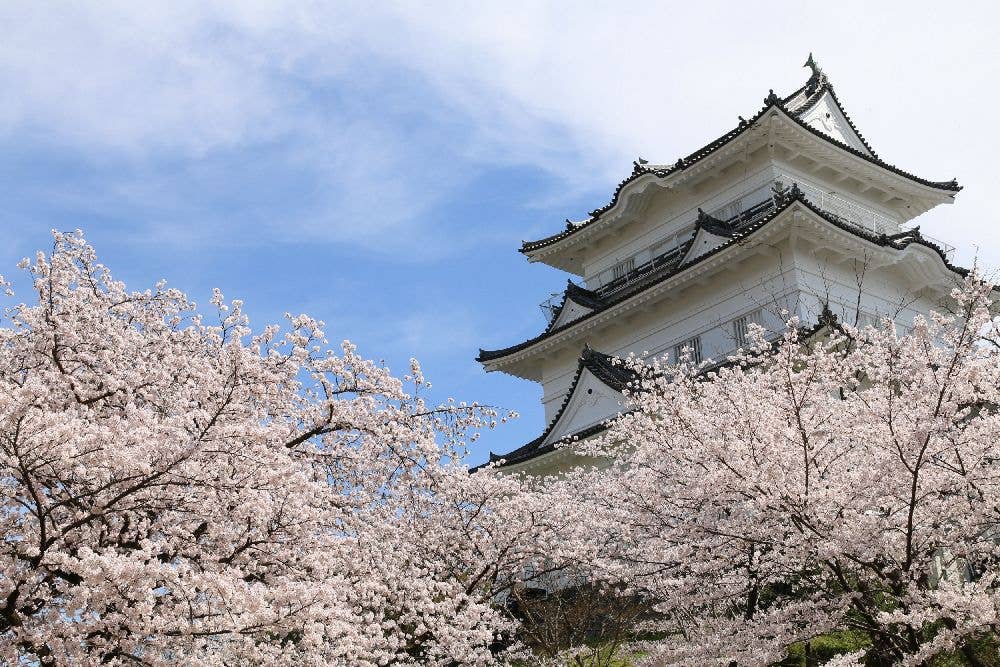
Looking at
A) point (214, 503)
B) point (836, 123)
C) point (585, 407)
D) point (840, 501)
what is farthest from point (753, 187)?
point (214, 503)

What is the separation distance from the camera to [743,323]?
22.2 metres

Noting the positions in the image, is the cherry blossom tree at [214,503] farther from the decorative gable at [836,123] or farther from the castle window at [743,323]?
the decorative gable at [836,123]

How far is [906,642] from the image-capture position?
8.02 metres

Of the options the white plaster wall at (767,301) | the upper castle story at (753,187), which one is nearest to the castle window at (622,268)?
the upper castle story at (753,187)

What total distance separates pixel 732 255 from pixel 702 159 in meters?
4.38

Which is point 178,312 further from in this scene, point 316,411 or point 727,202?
point 727,202

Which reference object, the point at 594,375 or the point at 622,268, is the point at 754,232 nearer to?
the point at 594,375

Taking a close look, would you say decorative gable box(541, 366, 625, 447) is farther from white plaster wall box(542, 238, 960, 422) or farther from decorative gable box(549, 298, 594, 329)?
decorative gable box(549, 298, 594, 329)

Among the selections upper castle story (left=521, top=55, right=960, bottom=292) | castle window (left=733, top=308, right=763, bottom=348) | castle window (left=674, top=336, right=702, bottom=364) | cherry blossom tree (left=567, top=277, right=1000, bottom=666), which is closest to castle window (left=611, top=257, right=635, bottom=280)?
upper castle story (left=521, top=55, right=960, bottom=292)

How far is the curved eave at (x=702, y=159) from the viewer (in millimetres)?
23609

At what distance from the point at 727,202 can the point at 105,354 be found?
20648mm

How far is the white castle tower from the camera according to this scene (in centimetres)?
2180

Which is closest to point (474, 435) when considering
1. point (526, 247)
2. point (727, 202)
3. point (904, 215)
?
point (727, 202)

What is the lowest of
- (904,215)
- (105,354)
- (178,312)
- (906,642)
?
(906,642)
